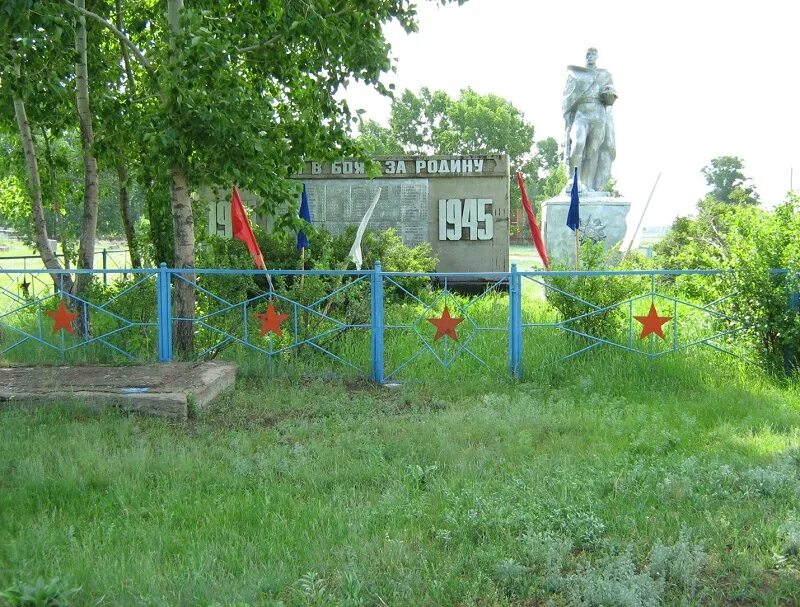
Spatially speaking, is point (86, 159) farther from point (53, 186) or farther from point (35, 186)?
point (53, 186)

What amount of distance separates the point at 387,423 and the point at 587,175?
13.2 meters

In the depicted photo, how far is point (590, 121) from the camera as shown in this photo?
Answer: 18.2 m

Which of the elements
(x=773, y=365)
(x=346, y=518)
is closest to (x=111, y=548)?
(x=346, y=518)

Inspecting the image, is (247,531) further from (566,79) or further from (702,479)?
(566,79)

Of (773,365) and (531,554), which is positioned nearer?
(531,554)

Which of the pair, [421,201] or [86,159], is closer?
[86,159]

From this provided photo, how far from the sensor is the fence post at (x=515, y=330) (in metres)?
8.48

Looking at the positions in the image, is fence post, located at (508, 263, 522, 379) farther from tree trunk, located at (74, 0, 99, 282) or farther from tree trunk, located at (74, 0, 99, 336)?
tree trunk, located at (74, 0, 99, 282)

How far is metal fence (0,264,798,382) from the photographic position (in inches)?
336

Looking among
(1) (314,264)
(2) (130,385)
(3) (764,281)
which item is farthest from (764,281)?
(2) (130,385)

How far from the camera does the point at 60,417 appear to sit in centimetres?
684

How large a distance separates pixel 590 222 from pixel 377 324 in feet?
30.0

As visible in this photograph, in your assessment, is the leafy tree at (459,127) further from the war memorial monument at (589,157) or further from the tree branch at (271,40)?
the tree branch at (271,40)

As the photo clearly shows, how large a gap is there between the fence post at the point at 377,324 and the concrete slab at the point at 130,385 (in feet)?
4.81
